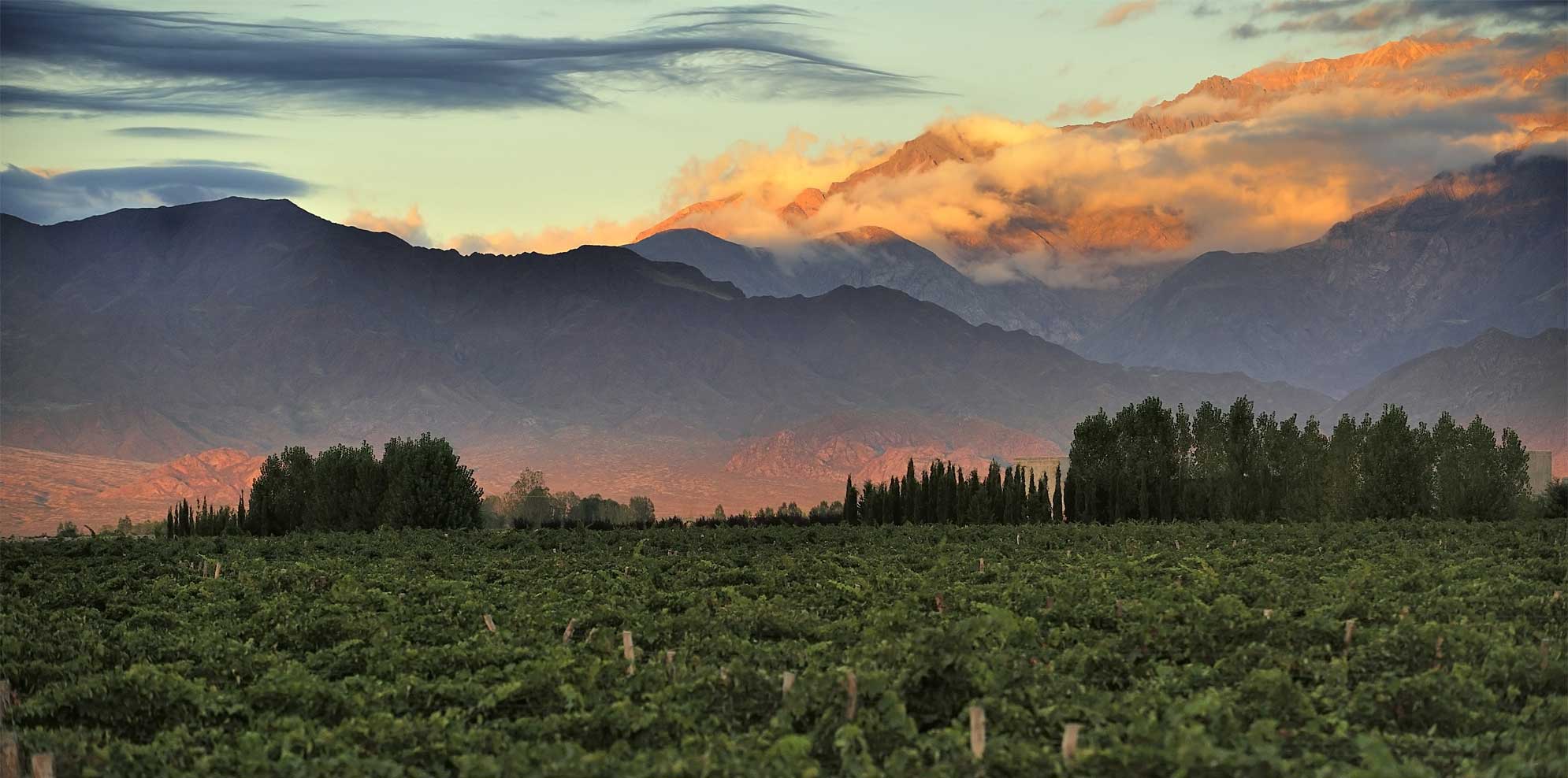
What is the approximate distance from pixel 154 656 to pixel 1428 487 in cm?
6308

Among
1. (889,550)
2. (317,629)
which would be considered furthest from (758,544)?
(317,629)

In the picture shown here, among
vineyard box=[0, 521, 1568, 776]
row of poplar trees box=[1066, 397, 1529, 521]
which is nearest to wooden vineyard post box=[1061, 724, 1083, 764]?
vineyard box=[0, 521, 1568, 776]

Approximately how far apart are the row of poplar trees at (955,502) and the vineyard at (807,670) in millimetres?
41179

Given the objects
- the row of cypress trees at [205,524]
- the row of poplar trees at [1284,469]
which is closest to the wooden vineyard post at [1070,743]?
A: the row of poplar trees at [1284,469]

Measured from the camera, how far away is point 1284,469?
81188 millimetres

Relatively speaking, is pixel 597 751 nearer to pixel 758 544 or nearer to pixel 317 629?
pixel 317 629

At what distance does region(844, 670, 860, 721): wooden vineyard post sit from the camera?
1498cm

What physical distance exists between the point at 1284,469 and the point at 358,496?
153 ft

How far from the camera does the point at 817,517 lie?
292 feet

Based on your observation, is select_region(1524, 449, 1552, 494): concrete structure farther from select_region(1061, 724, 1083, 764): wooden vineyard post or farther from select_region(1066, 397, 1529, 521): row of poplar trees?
select_region(1061, 724, 1083, 764): wooden vineyard post

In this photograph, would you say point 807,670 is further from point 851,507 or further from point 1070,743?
point 851,507

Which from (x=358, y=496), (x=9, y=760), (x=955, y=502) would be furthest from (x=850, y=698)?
(x=358, y=496)

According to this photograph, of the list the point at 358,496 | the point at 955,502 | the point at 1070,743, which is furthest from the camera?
the point at 955,502

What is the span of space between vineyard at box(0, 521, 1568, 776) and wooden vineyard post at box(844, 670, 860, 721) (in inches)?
2.3
